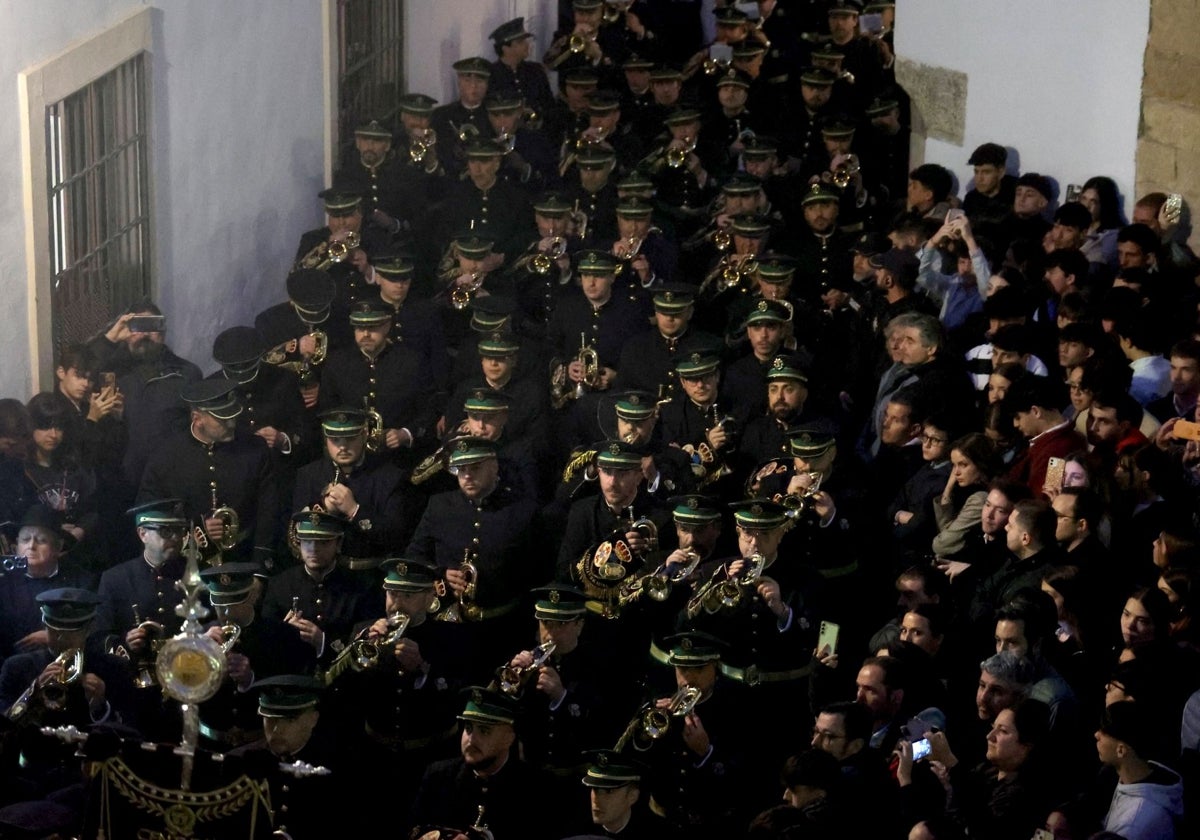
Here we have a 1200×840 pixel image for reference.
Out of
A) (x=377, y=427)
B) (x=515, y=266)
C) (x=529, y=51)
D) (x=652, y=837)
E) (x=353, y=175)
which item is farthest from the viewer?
(x=529, y=51)

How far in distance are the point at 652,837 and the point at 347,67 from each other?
8944 millimetres

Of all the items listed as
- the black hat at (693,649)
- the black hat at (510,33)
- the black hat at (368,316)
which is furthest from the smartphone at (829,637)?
the black hat at (510,33)

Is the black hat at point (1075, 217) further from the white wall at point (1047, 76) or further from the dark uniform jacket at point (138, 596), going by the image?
the dark uniform jacket at point (138, 596)

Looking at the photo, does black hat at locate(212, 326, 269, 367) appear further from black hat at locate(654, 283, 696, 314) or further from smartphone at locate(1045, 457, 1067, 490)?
smartphone at locate(1045, 457, 1067, 490)

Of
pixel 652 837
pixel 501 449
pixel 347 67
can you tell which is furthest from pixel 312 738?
pixel 347 67

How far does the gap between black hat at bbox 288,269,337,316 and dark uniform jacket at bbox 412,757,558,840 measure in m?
4.93

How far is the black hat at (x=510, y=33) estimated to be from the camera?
18.5m

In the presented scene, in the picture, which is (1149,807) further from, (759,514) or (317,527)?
(317,527)

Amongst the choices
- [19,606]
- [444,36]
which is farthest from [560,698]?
[444,36]

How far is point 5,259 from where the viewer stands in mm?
12461

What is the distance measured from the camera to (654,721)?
10047 mm

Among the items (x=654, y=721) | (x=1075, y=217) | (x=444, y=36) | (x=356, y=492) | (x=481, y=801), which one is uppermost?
(x=1075, y=217)

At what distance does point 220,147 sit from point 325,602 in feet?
15.0

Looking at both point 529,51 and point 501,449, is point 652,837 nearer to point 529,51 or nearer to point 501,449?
point 501,449
